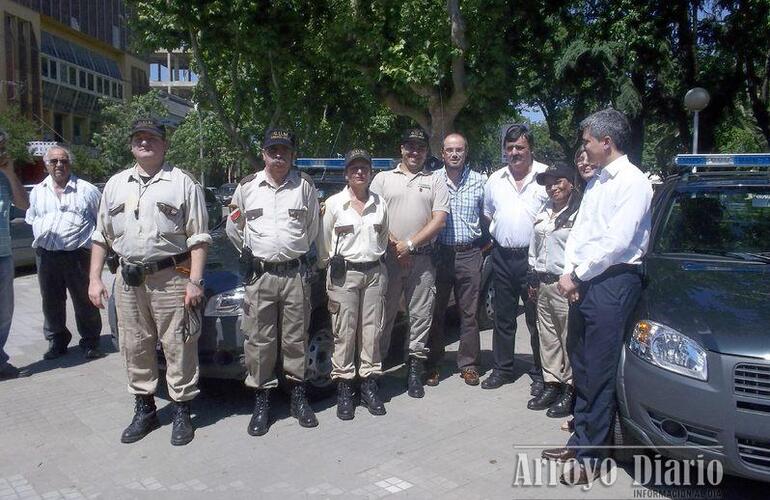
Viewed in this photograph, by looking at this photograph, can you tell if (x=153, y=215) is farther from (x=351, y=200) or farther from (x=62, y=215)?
(x=62, y=215)

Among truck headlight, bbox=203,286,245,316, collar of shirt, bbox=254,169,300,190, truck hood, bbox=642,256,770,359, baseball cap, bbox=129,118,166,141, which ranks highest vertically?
baseball cap, bbox=129,118,166,141

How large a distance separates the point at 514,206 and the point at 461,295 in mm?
869

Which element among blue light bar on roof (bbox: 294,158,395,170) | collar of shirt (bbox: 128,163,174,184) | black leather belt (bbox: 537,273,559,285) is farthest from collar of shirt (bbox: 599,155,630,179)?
blue light bar on roof (bbox: 294,158,395,170)

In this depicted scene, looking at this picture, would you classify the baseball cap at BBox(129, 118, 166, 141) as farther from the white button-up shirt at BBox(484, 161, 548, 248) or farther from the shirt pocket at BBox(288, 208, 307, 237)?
the white button-up shirt at BBox(484, 161, 548, 248)

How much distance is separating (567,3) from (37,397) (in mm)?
11875

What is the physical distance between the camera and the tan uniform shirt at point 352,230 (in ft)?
16.4

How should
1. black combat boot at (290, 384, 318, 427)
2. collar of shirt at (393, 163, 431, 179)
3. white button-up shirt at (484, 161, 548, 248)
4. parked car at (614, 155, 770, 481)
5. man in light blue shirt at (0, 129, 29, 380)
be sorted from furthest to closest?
man in light blue shirt at (0, 129, 29, 380), collar of shirt at (393, 163, 431, 179), white button-up shirt at (484, 161, 548, 248), black combat boot at (290, 384, 318, 427), parked car at (614, 155, 770, 481)

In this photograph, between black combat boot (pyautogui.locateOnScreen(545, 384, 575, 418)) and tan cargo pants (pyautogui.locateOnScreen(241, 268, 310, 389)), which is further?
black combat boot (pyautogui.locateOnScreen(545, 384, 575, 418))

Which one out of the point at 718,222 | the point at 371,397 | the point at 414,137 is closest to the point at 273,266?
the point at 371,397

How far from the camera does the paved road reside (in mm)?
3883

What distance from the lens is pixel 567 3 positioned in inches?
535

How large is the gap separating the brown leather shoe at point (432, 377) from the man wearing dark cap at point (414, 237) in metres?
0.25

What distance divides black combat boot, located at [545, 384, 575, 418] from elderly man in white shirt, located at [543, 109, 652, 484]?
970mm

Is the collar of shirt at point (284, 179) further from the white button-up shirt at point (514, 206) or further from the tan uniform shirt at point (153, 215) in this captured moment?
the white button-up shirt at point (514, 206)
